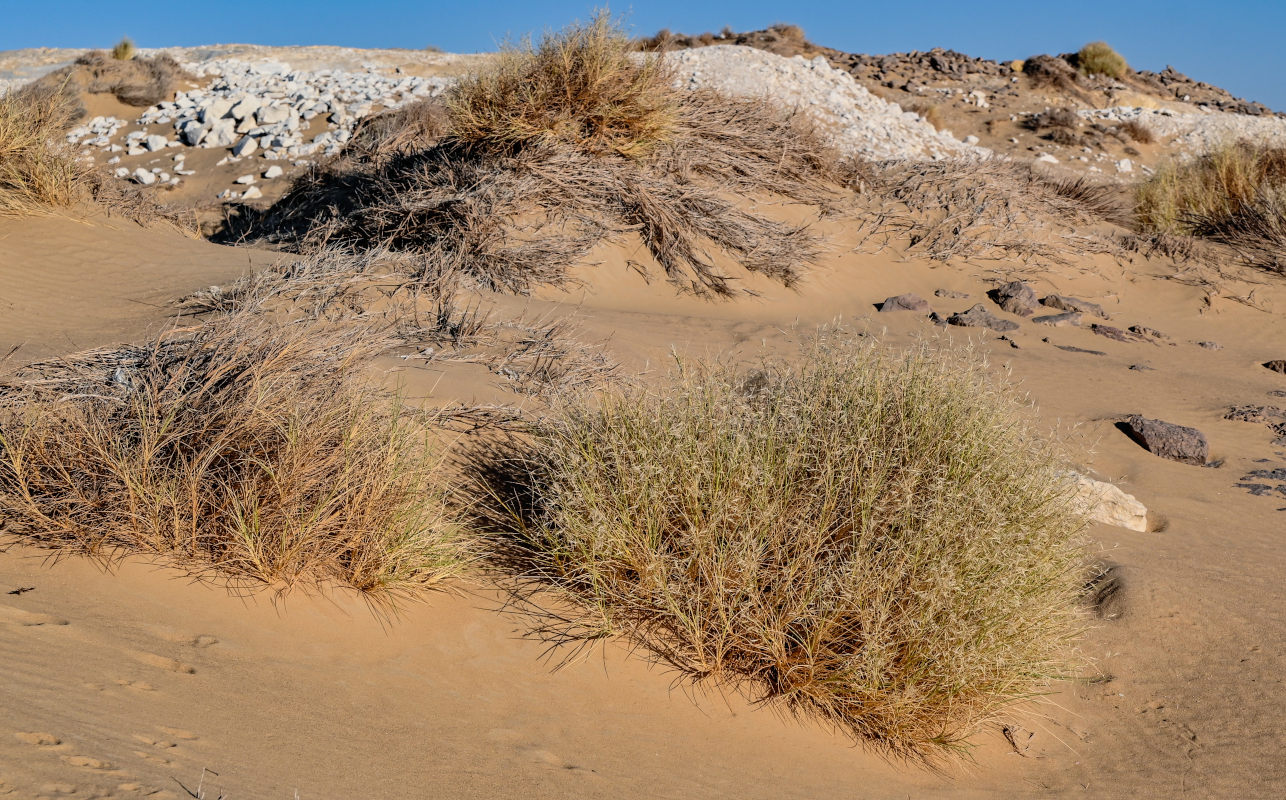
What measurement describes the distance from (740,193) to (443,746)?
9093 mm

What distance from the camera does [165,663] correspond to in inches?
113

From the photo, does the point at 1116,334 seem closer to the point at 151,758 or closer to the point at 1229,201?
the point at 1229,201

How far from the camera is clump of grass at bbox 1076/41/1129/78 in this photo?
2822cm

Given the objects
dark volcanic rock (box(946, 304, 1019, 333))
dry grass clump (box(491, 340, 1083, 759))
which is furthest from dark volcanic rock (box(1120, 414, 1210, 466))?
dry grass clump (box(491, 340, 1083, 759))

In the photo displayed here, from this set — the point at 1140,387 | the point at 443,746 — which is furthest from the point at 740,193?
the point at 443,746

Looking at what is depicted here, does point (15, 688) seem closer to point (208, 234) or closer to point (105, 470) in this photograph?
point (105, 470)

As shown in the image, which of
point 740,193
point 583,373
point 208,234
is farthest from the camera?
point 208,234

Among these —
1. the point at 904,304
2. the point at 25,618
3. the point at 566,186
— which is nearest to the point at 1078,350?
the point at 904,304

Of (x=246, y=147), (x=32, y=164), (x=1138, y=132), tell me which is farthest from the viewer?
(x=1138, y=132)

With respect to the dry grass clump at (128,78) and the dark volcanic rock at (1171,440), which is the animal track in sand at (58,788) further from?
the dry grass clump at (128,78)

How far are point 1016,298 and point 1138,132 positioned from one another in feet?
50.0

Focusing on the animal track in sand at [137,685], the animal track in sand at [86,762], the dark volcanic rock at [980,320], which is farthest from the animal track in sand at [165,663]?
the dark volcanic rock at [980,320]

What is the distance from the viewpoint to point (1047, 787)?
11.1 ft

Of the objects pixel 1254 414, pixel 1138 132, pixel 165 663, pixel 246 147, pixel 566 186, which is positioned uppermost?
pixel 1138 132
